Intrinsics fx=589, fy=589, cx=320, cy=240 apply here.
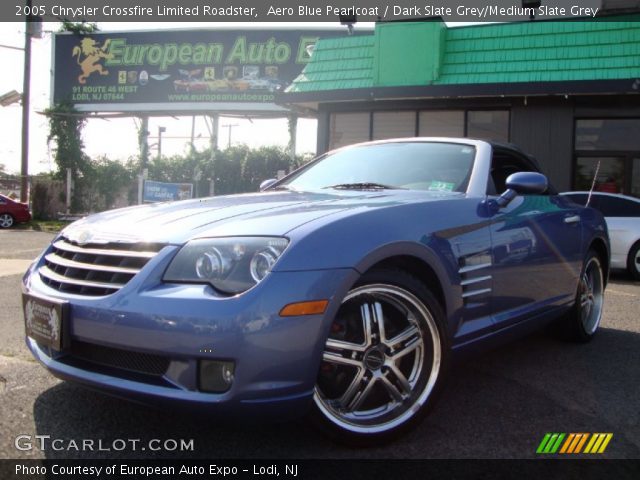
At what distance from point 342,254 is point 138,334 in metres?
0.83

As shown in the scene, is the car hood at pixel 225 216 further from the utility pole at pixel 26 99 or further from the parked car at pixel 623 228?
the utility pole at pixel 26 99

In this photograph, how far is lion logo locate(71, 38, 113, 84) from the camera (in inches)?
1094

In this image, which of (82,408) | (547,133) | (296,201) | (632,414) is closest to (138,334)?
(82,408)

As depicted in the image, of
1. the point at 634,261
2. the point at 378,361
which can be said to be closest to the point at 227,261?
the point at 378,361

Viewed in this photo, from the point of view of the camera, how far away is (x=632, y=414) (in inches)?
118

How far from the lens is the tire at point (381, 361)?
2443mm

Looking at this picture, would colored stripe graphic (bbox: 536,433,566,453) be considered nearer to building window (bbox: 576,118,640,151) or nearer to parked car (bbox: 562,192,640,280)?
parked car (bbox: 562,192,640,280)

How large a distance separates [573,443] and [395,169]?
1898mm

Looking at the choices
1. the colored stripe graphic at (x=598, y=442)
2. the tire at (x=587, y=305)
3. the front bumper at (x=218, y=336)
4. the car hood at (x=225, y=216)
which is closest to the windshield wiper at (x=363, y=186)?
the car hood at (x=225, y=216)

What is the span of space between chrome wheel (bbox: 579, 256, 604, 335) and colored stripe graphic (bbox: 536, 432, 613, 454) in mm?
1912

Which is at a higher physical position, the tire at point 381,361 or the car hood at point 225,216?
the car hood at point 225,216

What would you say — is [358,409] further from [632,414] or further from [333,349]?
[632,414]

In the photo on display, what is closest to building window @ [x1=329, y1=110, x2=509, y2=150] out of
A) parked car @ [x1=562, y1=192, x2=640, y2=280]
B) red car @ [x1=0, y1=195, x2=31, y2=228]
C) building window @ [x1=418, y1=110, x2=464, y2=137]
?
building window @ [x1=418, y1=110, x2=464, y2=137]

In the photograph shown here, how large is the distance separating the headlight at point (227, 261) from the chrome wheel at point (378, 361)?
40 cm
